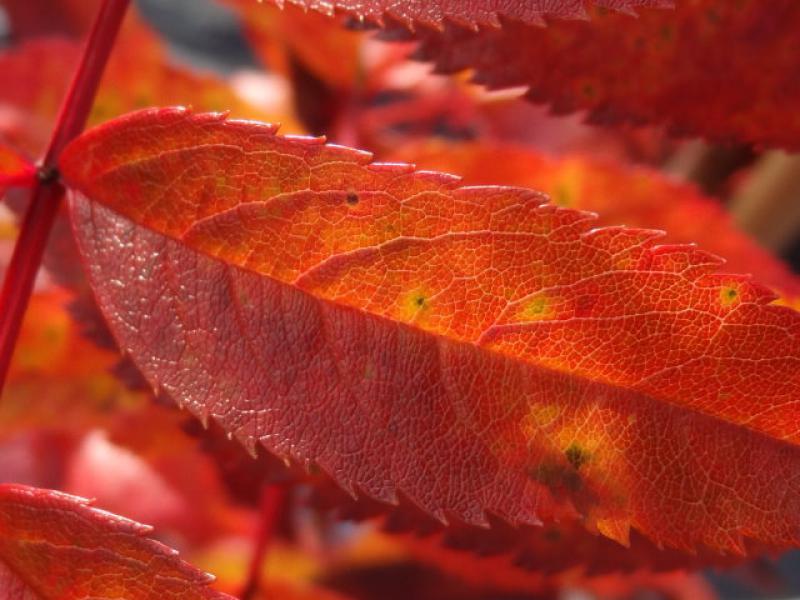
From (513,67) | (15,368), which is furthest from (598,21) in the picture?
(15,368)

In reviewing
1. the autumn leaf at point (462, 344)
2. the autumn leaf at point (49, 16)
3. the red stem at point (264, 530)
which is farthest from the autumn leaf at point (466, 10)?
the autumn leaf at point (49, 16)

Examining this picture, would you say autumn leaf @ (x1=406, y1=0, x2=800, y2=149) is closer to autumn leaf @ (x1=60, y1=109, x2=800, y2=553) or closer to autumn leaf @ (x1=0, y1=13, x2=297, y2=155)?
autumn leaf @ (x1=60, y1=109, x2=800, y2=553)

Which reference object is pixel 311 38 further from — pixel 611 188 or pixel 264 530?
pixel 264 530

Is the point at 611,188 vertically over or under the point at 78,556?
over

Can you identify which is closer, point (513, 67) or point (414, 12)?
point (414, 12)

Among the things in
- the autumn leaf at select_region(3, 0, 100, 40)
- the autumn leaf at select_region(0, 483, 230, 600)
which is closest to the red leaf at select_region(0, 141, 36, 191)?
the autumn leaf at select_region(0, 483, 230, 600)

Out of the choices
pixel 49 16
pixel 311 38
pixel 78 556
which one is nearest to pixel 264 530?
pixel 78 556

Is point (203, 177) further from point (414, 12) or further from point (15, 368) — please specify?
point (15, 368)
